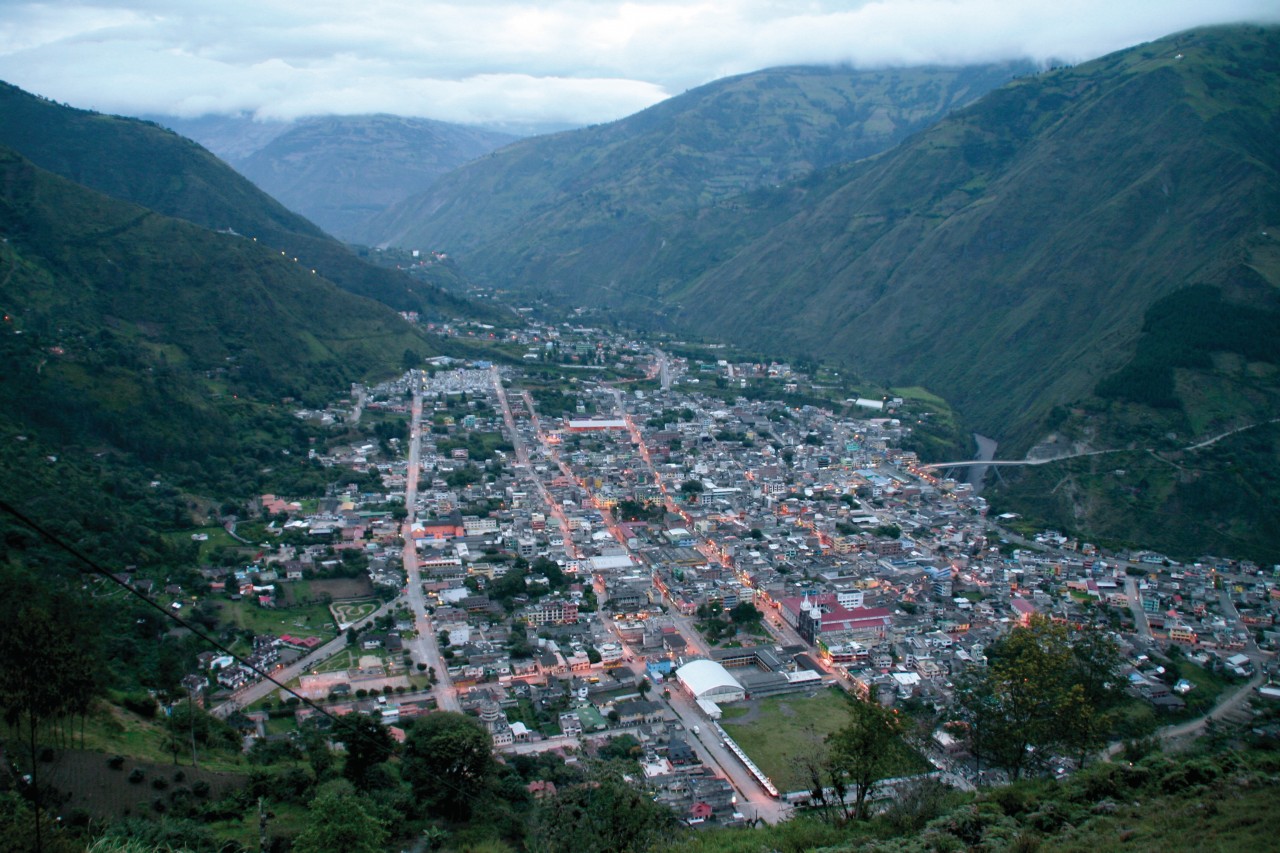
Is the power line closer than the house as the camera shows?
Yes

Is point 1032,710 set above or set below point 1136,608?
above

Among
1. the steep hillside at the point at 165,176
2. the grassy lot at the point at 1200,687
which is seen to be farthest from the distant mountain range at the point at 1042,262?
the steep hillside at the point at 165,176

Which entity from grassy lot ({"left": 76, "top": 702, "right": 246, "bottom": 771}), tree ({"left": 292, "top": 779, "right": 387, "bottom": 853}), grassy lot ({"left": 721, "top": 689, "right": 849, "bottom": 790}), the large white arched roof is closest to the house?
the large white arched roof

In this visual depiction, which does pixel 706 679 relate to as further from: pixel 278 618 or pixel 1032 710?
pixel 278 618

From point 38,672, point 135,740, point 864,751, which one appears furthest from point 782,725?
point 38,672

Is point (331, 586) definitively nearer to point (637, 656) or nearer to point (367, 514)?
point (367, 514)

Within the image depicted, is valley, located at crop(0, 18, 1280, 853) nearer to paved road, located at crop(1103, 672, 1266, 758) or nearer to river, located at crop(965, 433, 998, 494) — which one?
paved road, located at crop(1103, 672, 1266, 758)
